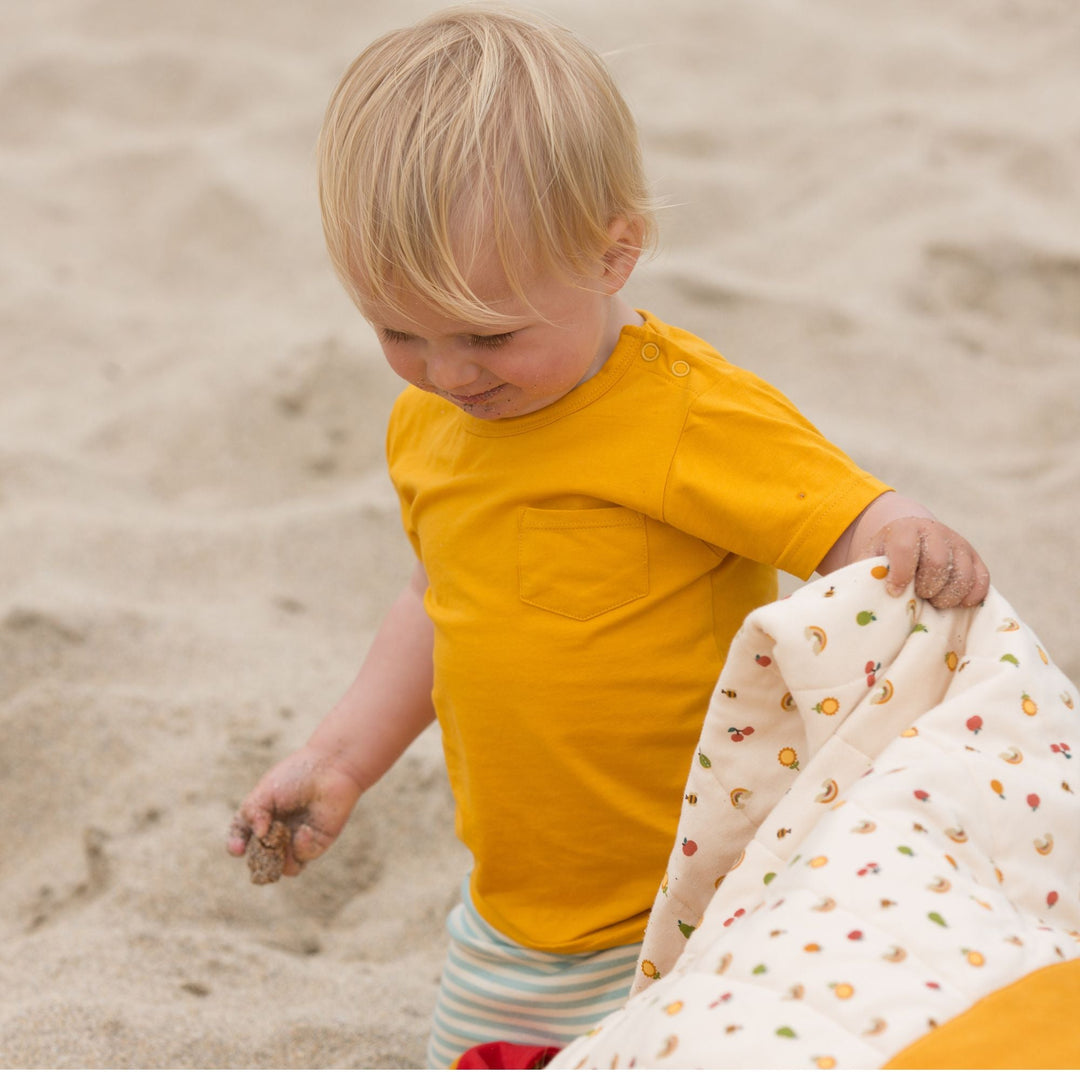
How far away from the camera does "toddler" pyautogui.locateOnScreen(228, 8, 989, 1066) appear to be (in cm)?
102

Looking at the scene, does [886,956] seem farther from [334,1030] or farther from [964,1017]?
[334,1030]

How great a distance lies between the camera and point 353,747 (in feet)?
4.47

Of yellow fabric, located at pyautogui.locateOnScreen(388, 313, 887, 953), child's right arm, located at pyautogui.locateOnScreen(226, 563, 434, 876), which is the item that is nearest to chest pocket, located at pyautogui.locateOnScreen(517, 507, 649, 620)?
yellow fabric, located at pyautogui.locateOnScreen(388, 313, 887, 953)

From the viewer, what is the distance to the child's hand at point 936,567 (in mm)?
940

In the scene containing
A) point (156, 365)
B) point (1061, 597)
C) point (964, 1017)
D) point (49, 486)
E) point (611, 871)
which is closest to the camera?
point (964, 1017)

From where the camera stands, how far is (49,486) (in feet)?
7.12

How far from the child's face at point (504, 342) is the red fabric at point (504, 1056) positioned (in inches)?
22.0

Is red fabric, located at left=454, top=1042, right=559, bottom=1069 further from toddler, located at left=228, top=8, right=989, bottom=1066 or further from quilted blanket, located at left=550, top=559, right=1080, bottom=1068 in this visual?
quilted blanket, located at left=550, top=559, right=1080, bottom=1068

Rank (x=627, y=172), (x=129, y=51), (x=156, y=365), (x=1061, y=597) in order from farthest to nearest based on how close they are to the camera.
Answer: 1. (x=129, y=51)
2. (x=156, y=365)
3. (x=1061, y=597)
4. (x=627, y=172)

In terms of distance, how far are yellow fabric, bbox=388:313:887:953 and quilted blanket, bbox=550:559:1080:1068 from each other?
0.51 feet

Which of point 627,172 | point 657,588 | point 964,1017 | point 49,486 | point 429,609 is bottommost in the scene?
point 49,486

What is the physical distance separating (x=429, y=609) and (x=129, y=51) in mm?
2661

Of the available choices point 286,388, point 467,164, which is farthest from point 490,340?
point 286,388

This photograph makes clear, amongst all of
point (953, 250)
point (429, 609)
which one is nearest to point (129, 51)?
point (953, 250)
